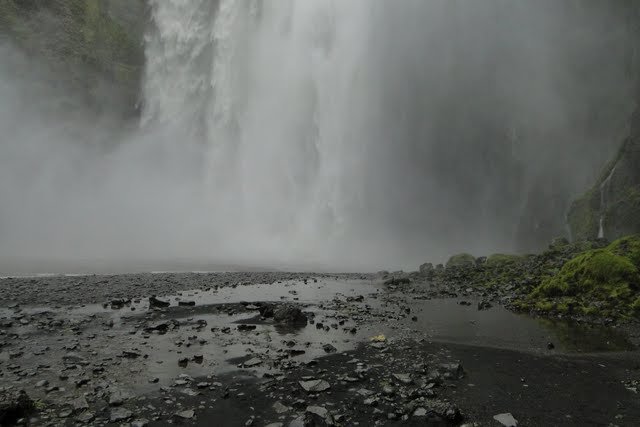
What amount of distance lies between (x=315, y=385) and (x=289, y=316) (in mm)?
5529

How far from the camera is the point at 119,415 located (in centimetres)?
618

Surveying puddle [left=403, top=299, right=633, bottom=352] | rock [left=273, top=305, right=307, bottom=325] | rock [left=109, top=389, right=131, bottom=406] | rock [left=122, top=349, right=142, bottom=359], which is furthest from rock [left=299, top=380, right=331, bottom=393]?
rock [left=273, top=305, right=307, bottom=325]

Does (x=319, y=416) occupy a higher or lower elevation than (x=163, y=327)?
lower

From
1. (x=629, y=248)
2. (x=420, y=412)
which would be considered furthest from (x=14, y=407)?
(x=629, y=248)

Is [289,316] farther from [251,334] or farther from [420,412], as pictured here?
[420,412]

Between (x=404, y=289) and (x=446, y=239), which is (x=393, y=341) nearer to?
(x=404, y=289)

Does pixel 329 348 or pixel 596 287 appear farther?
pixel 596 287

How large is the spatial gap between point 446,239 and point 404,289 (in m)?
36.3

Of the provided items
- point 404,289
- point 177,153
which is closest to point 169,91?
point 177,153

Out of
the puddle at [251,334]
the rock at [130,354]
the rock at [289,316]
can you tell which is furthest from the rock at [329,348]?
the rock at [130,354]

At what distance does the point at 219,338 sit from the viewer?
35.7ft

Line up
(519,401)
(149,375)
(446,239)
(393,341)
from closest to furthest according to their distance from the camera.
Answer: (519,401) < (149,375) < (393,341) < (446,239)

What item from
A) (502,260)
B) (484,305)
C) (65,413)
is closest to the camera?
(65,413)

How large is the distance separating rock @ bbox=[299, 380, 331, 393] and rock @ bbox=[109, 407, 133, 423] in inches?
121
